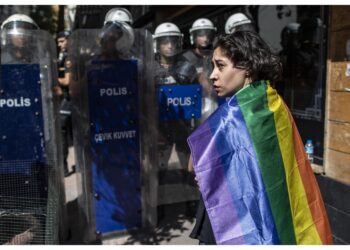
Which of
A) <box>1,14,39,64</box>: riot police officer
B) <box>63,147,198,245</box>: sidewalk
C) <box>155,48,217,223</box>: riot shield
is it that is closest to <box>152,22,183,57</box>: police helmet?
<box>155,48,217,223</box>: riot shield

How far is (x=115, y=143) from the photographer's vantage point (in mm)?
4020

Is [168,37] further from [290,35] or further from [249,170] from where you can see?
[249,170]

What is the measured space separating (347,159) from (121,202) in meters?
2.28

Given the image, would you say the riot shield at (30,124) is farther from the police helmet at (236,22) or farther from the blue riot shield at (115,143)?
the police helmet at (236,22)

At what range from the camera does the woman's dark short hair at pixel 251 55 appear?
1.84 m

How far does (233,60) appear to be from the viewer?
186 centimetres

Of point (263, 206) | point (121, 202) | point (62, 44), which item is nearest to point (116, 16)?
point (62, 44)

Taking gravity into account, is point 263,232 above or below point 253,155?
below

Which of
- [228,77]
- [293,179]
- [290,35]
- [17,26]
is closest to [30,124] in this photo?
[17,26]

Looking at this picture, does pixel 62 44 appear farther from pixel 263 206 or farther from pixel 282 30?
pixel 263 206

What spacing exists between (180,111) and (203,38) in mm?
1084

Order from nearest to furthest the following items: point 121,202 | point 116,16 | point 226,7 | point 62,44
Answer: point 121,202, point 116,16, point 62,44, point 226,7

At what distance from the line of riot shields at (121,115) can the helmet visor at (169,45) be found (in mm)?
138

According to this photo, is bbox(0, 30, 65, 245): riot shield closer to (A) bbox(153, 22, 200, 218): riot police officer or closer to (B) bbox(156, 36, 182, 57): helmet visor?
(A) bbox(153, 22, 200, 218): riot police officer
